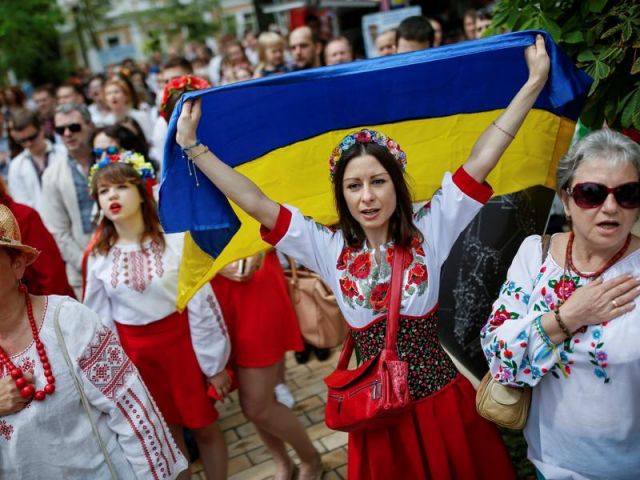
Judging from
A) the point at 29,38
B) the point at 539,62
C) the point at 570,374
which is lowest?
the point at 570,374

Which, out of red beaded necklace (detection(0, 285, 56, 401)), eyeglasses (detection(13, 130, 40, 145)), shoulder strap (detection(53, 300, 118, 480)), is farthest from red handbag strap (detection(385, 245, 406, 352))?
eyeglasses (detection(13, 130, 40, 145))

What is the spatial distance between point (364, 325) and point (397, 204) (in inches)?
19.9

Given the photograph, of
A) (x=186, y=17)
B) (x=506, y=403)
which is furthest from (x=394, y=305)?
(x=186, y=17)

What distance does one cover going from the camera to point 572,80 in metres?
2.61

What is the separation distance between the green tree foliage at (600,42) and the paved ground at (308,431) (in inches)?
98.1

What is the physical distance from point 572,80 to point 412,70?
691 millimetres

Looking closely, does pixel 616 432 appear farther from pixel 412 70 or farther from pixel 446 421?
pixel 412 70

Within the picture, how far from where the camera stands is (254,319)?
355cm

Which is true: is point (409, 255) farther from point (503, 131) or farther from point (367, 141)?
point (503, 131)

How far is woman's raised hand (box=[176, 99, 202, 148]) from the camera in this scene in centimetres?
244

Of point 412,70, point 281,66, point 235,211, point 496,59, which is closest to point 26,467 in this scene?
point 235,211

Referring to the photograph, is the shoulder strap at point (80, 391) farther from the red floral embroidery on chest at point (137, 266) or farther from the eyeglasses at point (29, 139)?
the eyeglasses at point (29, 139)

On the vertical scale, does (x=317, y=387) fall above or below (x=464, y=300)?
below

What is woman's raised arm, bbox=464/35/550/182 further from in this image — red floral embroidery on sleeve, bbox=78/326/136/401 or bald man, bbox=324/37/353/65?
bald man, bbox=324/37/353/65
